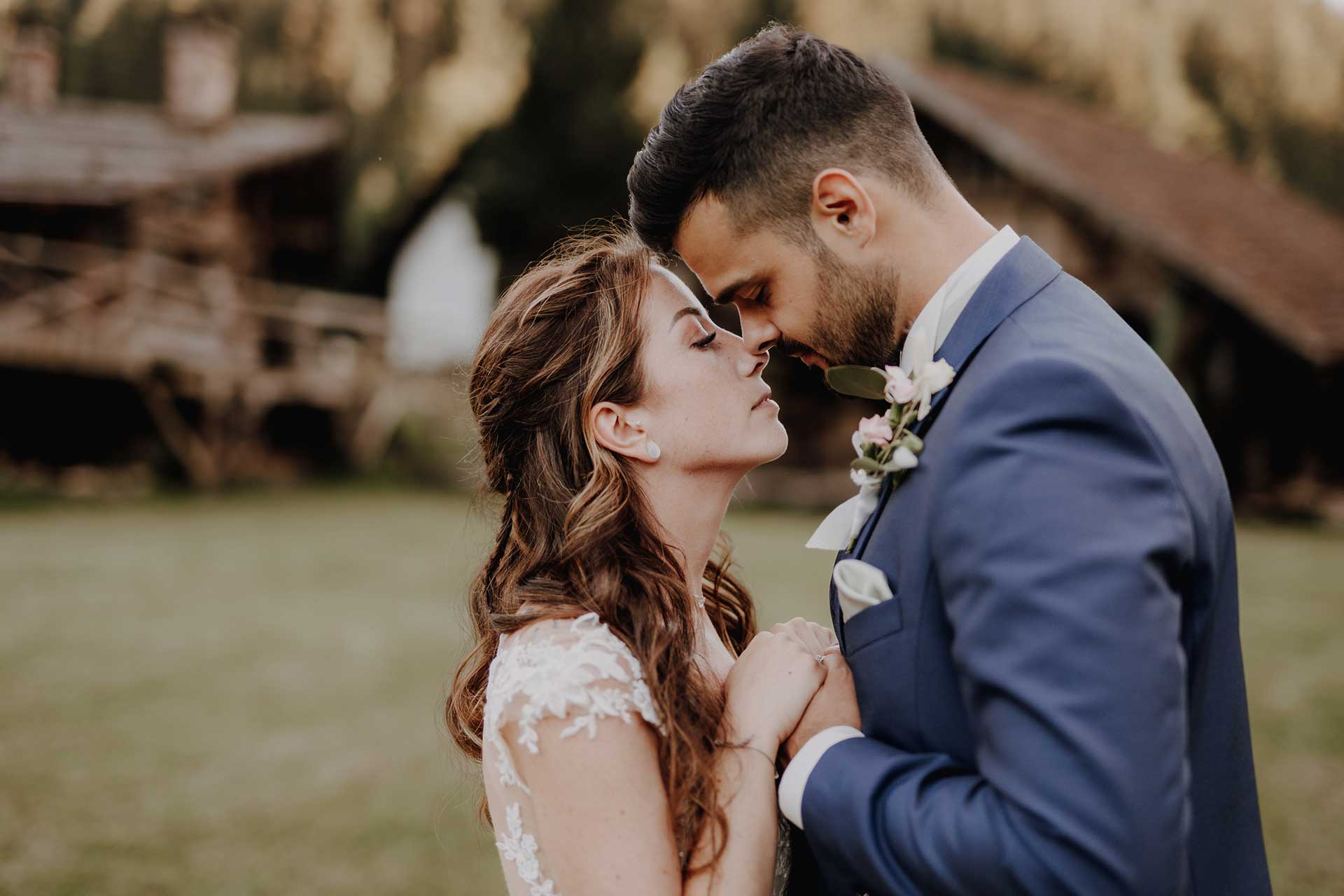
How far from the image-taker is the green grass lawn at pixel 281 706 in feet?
17.2

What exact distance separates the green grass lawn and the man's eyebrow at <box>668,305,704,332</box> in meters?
0.97

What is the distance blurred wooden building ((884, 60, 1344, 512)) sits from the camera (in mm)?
14656

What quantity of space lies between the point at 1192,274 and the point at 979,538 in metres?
14.6

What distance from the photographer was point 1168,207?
54.9 feet

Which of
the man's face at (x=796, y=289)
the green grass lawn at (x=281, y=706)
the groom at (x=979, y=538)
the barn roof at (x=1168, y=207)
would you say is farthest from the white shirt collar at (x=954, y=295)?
the barn roof at (x=1168, y=207)

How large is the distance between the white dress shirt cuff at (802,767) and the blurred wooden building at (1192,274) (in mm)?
14036

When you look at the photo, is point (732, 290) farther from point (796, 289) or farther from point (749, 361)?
point (749, 361)

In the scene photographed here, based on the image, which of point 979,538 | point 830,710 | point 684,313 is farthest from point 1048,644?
point 684,313

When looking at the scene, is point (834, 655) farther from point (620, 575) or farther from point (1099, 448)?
point (1099, 448)

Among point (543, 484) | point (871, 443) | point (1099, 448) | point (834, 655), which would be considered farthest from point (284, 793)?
point (1099, 448)

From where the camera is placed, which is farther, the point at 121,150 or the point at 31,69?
the point at 31,69

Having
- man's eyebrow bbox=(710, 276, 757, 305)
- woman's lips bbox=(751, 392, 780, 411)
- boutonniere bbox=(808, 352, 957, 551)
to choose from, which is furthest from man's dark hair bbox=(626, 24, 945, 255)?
woman's lips bbox=(751, 392, 780, 411)

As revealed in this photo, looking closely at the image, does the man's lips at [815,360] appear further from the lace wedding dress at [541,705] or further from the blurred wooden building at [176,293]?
the blurred wooden building at [176,293]

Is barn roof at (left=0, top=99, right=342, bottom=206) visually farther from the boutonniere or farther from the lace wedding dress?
the boutonniere
